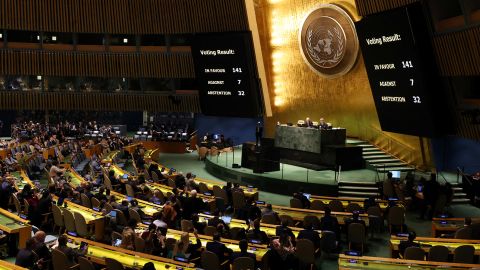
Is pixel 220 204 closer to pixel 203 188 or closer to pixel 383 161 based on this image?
pixel 203 188

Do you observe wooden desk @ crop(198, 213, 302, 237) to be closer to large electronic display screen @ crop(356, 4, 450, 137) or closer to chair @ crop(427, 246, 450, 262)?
chair @ crop(427, 246, 450, 262)

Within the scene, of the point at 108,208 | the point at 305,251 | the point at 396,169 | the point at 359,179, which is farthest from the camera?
the point at 396,169

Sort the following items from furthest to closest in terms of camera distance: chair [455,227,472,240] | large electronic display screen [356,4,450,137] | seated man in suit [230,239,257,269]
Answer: large electronic display screen [356,4,450,137]
chair [455,227,472,240]
seated man in suit [230,239,257,269]

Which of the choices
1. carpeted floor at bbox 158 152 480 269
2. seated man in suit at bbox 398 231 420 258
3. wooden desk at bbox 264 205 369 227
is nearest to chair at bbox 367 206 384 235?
wooden desk at bbox 264 205 369 227

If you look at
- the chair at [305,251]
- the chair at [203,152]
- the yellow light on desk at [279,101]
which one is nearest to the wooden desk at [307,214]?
the chair at [305,251]

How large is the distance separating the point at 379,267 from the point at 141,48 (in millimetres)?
23998

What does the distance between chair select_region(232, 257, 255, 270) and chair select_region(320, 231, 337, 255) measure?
A: 271 centimetres

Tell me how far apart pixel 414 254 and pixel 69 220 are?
287 inches

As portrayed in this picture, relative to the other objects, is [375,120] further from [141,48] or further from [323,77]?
[141,48]

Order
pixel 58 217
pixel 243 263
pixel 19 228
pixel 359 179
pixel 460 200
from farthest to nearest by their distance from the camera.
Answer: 1. pixel 359 179
2. pixel 460 200
3. pixel 58 217
4. pixel 19 228
5. pixel 243 263

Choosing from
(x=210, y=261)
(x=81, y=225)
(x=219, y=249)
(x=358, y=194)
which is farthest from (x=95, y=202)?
(x=358, y=194)

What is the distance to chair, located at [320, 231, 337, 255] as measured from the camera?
34.8 feet

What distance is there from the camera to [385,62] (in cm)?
1684

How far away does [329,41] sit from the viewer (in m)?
22.6
